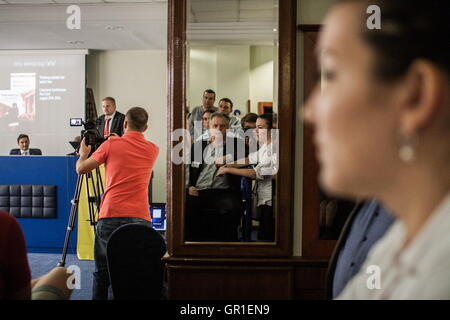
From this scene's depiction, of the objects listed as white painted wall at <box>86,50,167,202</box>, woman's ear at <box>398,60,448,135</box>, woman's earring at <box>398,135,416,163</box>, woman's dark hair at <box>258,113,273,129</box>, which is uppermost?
white painted wall at <box>86,50,167,202</box>

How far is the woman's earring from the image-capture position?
25 centimetres

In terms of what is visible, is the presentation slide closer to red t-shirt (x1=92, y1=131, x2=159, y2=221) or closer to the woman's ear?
red t-shirt (x1=92, y1=131, x2=159, y2=221)

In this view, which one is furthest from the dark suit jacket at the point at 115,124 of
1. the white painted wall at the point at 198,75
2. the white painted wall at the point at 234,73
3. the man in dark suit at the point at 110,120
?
the white painted wall at the point at 198,75

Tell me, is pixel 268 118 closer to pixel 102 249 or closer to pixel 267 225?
pixel 267 225

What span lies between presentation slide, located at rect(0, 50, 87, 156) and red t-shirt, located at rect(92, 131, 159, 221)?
3942mm

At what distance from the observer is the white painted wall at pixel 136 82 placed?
222 inches

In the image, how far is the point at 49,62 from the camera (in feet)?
18.5

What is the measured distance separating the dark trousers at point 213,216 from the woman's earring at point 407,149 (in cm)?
112

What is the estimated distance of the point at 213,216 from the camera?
1.48 meters

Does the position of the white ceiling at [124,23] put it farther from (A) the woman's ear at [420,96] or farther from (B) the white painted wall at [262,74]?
(A) the woman's ear at [420,96]

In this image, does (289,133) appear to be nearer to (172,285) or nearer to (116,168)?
(172,285)

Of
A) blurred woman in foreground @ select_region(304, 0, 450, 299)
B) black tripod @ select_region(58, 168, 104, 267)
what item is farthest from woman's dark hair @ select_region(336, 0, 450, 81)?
black tripod @ select_region(58, 168, 104, 267)
